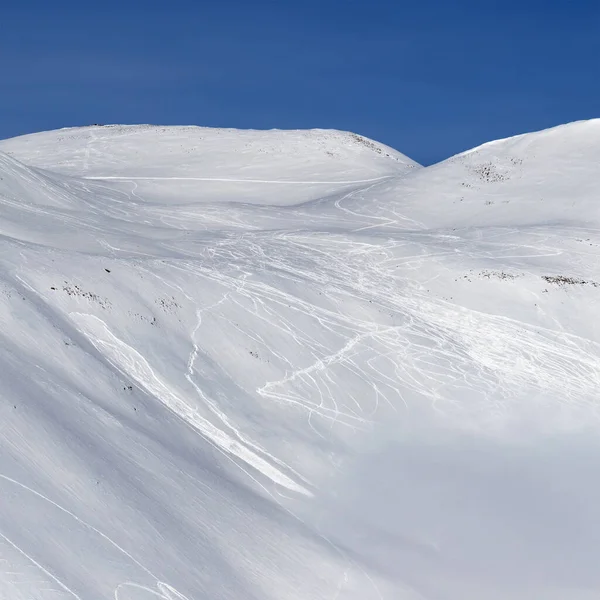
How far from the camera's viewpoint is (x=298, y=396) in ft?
91.2

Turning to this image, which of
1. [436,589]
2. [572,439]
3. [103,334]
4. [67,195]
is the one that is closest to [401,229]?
[67,195]

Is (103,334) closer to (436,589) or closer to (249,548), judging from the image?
(249,548)

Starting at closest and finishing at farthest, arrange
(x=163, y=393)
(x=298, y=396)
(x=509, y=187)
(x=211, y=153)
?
(x=163, y=393)
(x=298, y=396)
(x=509, y=187)
(x=211, y=153)

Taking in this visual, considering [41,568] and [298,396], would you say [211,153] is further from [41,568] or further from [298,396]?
[41,568]

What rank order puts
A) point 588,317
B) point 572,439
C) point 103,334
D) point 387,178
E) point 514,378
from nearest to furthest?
point 103,334, point 572,439, point 514,378, point 588,317, point 387,178

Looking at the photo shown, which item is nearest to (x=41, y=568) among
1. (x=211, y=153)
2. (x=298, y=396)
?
(x=298, y=396)

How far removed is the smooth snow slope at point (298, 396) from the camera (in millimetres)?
16984

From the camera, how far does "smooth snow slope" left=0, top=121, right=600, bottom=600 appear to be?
669 inches

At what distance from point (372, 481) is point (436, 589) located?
196 inches

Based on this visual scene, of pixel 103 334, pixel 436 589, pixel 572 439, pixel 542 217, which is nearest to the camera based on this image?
pixel 436 589

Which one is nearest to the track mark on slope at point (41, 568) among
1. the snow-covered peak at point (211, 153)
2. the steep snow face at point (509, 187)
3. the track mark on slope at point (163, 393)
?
the track mark on slope at point (163, 393)

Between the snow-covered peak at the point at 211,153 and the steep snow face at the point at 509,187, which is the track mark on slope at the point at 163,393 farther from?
the snow-covered peak at the point at 211,153

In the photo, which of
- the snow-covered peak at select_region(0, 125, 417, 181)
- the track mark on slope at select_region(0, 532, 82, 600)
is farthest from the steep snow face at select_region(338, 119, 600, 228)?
the track mark on slope at select_region(0, 532, 82, 600)

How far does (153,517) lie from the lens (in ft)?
56.3
